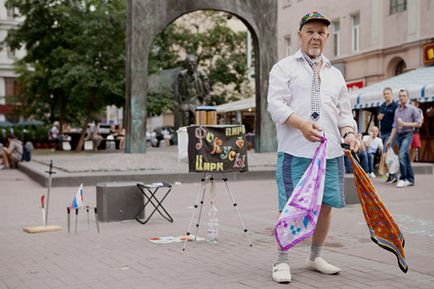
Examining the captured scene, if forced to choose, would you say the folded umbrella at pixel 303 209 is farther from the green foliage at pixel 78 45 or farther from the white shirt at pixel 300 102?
the green foliage at pixel 78 45

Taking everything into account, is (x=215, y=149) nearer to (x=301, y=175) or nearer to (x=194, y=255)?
(x=194, y=255)

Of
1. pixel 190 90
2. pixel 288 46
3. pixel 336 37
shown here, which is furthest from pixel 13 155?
pixel 288 46

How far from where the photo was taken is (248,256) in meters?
6.55

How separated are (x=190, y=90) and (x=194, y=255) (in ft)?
60.0

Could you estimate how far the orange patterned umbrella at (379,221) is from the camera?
208 inches

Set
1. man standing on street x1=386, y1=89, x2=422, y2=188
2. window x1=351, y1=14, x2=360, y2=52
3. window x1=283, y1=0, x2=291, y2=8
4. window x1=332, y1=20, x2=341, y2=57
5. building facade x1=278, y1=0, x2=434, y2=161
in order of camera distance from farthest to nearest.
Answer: window x1=283, y1=0, x2=291, y2=8
window x1=332, y1=20, x2=341, y2=57
window x1=351, y1=14, x2=360, y2=52
building facade x1=278, y1=0, x2=434, y2=161
man standing on street x1=386, y1=89, x2=422, y2=188

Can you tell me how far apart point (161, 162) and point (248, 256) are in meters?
10.6

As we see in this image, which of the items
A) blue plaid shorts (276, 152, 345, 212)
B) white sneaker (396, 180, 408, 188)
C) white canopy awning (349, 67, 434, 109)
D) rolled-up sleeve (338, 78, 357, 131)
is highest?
white canopy awning (349, 67, 434, 109)

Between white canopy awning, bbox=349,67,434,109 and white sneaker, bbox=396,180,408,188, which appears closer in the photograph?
white sneaker, bbox=396,180,408,188

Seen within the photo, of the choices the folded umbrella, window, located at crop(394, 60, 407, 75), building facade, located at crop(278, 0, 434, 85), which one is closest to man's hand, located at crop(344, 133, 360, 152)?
the folded umbrella

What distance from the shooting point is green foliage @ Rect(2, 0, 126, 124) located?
29.3 metres

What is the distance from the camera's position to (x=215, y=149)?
7328 millimetres

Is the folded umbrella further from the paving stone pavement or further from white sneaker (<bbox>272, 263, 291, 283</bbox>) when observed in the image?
the paving stone pavement

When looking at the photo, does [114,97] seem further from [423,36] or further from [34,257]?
[34,257]
